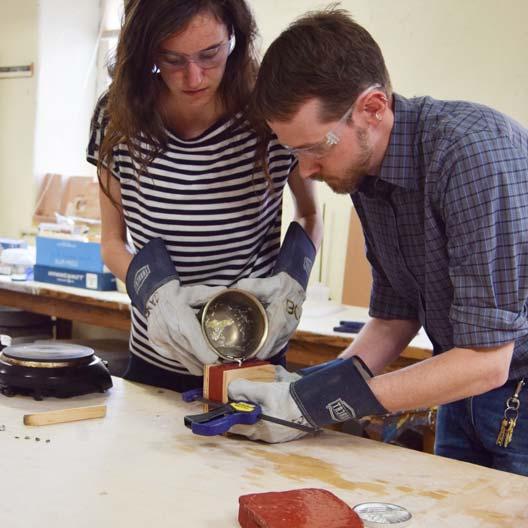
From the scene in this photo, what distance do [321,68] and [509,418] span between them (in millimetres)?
738

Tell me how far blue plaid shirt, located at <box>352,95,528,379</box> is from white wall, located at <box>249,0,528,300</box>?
2.04 metres

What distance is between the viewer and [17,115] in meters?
4.77

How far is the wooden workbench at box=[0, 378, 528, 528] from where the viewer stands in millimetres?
1082

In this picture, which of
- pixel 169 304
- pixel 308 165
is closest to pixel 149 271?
pixel 169 304

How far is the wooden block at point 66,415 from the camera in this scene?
1456 mm

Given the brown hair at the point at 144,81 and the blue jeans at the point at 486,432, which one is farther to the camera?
the brown hair at the point at 144,81

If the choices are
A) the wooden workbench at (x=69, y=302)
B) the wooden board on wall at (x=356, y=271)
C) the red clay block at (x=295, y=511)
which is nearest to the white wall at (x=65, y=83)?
the wooden workbench at (x=69, y=302)

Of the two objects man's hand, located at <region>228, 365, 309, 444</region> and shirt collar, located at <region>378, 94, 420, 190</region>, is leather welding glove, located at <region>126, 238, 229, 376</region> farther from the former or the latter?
shirt collar, located at <region>378, 94, 420, 190</region>

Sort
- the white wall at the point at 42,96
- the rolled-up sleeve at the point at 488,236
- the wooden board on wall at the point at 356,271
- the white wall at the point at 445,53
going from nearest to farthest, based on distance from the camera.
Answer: the rolled-up sleeve at the point at 488,236 < the white wall at the point at 445,53 < the wooden board on wall at the point at 356,271 < the white wall at the point at 42,96

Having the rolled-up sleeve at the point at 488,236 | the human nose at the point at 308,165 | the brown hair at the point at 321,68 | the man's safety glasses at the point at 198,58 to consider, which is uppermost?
the man's safety glasses at the point at 198,58

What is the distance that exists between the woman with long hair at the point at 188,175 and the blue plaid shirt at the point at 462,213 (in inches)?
12.5

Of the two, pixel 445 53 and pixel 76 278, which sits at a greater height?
pixel 445 53

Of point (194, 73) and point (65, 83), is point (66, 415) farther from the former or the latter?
A: point (65, 83)

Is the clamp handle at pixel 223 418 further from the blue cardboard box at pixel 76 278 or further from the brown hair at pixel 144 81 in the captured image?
the blue cardboard box at pixel 76 278
